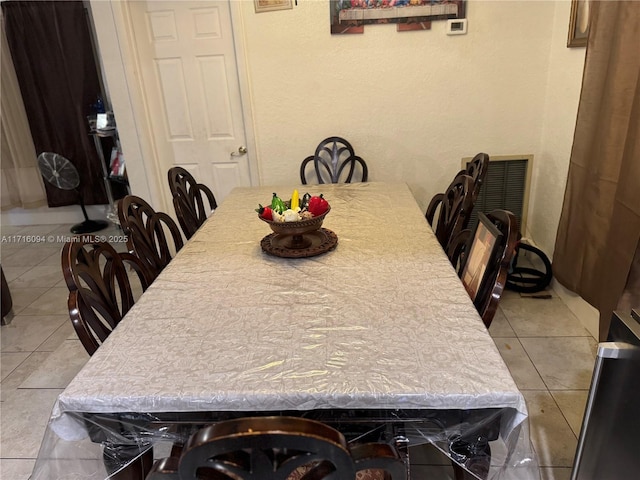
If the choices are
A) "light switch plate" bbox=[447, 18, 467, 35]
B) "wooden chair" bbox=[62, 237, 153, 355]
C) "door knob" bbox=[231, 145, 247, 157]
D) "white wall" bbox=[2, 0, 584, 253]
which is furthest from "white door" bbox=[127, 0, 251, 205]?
"wooden chair" bbox=[62, 237, 153, 355]

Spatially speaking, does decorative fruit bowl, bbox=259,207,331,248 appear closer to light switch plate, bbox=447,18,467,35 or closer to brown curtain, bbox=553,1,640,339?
brown curtain, bbox=553,1,640,339

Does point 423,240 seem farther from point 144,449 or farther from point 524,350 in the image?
point 144,449

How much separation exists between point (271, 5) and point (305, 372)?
2.56 m

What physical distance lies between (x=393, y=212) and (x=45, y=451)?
5.46ft

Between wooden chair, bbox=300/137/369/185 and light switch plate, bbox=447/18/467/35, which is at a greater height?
light switch plate, bbox=447/18/467/35

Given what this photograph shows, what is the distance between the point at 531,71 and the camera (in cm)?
294

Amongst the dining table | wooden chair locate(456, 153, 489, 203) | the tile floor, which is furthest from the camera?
wooden chair locate(456, 153, 489, 203)

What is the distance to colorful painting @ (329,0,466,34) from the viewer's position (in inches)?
111

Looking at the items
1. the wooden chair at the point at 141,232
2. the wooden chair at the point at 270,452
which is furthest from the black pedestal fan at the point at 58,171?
the wooden chair at the point at 270,452

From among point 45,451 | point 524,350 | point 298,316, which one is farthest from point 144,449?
point 524,350

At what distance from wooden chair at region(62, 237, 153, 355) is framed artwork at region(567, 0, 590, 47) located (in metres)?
2.50

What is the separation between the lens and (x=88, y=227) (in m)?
4.38

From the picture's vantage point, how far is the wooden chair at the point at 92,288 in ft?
4.30

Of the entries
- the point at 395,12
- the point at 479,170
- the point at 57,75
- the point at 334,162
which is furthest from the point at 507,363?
the point at 57,75
